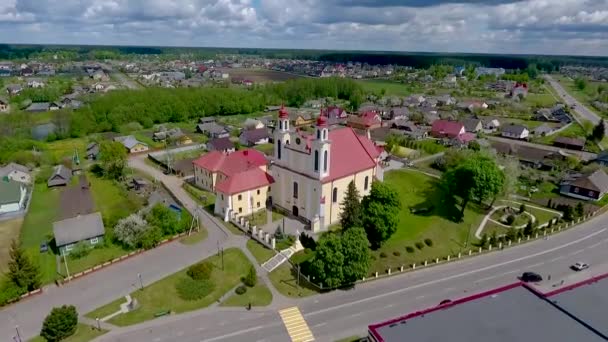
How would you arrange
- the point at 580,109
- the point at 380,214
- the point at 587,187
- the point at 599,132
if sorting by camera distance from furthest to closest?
the point at 580,109
the point at 599,132
the point at 587,187
the point at 380,214

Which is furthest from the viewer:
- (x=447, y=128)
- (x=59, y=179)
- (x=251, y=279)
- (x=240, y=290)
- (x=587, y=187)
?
(x=447, y=128)

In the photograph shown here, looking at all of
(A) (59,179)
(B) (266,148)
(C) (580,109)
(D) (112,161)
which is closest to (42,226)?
(A) (59,179)

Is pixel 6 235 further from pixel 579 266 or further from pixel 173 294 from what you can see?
pixel 579 266

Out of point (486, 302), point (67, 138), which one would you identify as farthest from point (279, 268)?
point (67, 138)

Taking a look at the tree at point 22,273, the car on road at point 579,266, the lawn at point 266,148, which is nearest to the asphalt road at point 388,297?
the car on road at point 579,266

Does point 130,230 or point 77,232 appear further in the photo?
point 130,230

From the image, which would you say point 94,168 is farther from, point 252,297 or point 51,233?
point 252,297

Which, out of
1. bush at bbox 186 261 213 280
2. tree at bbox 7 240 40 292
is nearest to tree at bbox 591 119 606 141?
bush at bbox 186 261 213 280

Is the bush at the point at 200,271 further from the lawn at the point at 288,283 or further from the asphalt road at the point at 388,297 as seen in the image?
the lawn at the point at 288,283
